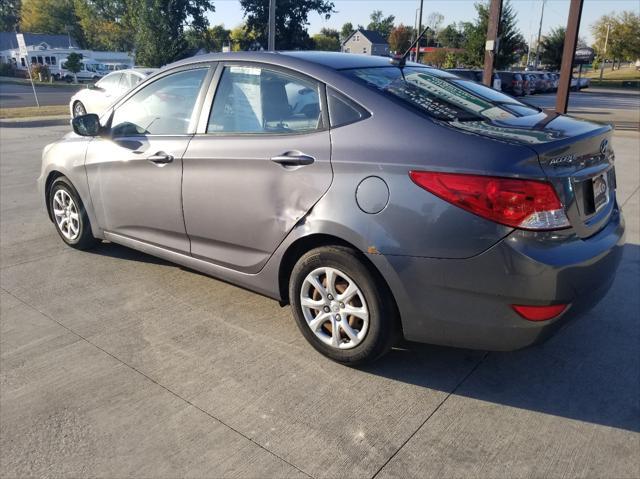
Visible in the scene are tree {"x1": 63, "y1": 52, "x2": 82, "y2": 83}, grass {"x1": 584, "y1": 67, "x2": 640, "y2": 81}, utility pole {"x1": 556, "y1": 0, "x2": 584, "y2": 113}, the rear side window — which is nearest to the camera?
the rear side window

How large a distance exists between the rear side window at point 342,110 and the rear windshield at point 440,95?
0.17 metres

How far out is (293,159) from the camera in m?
3.07

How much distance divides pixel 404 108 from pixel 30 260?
355cm

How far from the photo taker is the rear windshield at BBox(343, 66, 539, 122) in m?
2.99

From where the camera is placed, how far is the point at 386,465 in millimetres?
2395

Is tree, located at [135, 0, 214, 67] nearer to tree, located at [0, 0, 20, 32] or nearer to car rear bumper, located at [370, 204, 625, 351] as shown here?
car rear bumper, located at [370, 204, 625, 351]

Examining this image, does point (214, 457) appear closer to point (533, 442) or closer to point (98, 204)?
point (533, 442)

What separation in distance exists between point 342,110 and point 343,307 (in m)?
1.07

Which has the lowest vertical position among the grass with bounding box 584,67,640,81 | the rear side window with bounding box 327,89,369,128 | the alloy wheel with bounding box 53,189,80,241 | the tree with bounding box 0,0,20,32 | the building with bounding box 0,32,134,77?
the grass with bounding box 584,67,640,81

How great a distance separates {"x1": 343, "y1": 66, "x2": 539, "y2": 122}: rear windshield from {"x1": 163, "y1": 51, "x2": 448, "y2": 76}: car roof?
0.10 m

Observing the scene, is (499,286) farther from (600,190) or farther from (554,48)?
(554,48)

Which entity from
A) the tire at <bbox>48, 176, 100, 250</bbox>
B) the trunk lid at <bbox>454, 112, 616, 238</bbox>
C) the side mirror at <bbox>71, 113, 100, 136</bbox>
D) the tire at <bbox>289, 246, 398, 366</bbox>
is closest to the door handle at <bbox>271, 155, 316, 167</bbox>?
the tire at <bbox>289, 246, 398, 366</bbox>

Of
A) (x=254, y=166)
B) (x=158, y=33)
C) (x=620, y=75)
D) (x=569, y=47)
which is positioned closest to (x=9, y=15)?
(x=158, y=33)

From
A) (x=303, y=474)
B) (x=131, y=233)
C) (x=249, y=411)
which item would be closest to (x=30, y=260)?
(x=131, y=233)
